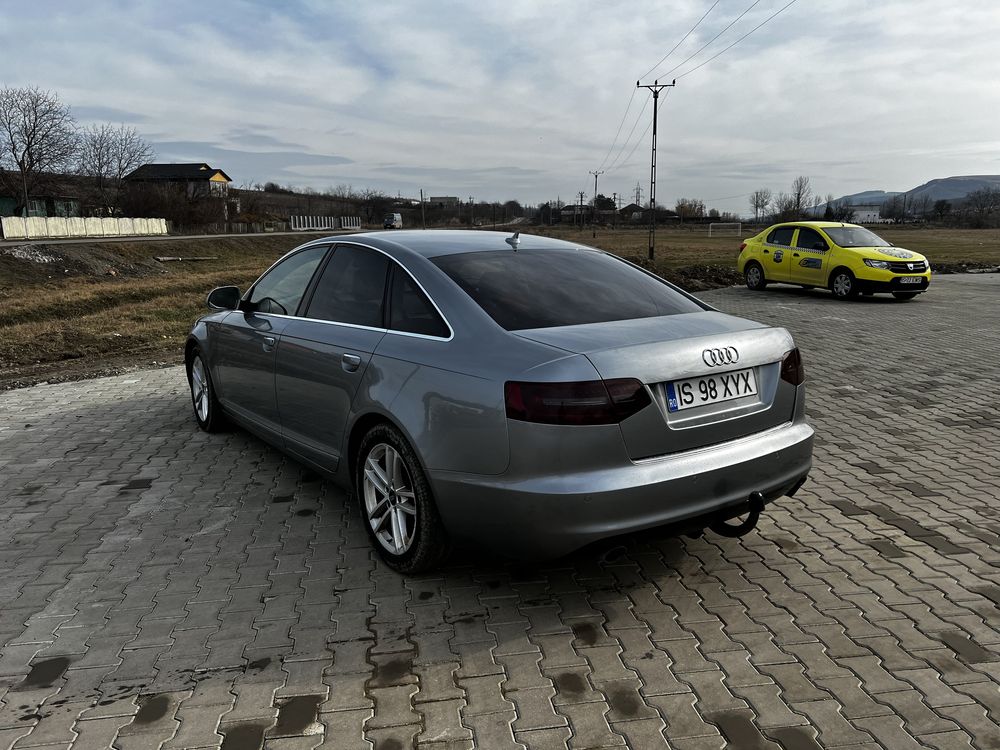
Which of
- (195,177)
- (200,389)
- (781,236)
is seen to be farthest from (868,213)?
(200,389)

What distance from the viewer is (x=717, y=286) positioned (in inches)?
784

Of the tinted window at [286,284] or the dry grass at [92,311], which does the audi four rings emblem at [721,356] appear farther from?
the dry grass at [92,311]

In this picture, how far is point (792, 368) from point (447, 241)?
1.90m

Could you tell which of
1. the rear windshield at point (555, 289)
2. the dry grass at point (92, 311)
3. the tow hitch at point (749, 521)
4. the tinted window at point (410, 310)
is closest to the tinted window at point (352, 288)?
the tinted window at point (410, 310)

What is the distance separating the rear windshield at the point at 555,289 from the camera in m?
3.31

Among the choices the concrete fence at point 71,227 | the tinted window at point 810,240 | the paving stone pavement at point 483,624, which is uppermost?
the concrete fence at point 71,227

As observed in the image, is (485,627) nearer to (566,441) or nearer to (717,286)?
(566,441)

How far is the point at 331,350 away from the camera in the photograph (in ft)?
12.6

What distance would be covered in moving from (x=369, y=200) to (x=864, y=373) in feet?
401

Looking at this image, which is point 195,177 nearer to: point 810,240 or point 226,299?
point 810,240

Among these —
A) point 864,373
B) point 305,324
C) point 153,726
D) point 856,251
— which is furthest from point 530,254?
point 856,251

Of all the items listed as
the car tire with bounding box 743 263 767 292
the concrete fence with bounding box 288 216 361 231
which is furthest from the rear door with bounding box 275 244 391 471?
the concrete fence with bounding box 288 216 361 231

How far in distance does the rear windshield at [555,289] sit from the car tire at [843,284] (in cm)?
1395

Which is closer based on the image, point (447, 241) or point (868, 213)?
point (447, 241)
